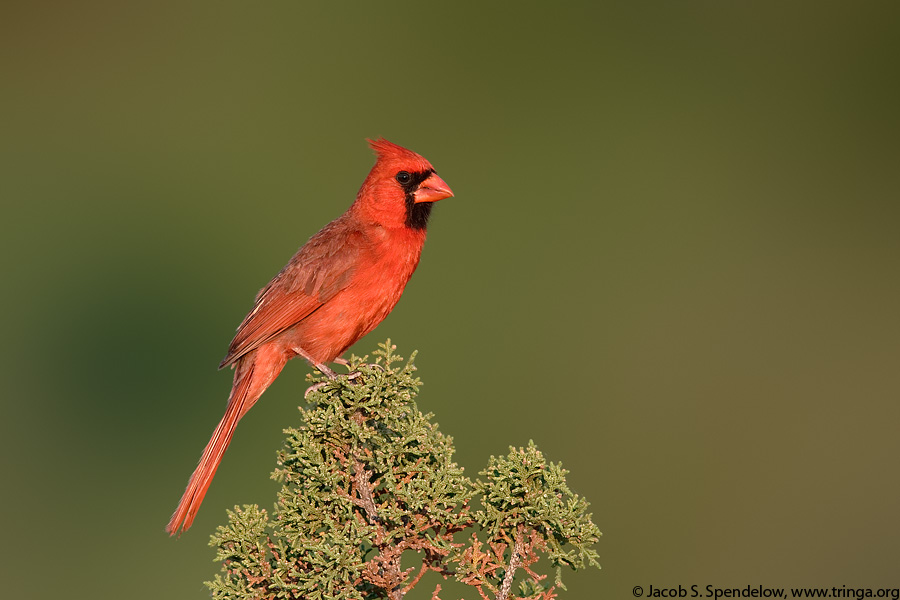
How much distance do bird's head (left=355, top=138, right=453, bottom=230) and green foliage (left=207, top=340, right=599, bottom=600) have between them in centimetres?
157

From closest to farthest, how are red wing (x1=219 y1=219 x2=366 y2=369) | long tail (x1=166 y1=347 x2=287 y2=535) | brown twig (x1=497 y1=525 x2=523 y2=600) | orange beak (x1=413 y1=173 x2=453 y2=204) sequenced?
brown twig (x1=497 y1=525 x2=523 y2=600)
long tail (x1=166 y1=347 x2=287 y2=535)
red wing (x1=219 y1=219 x2=366 y2=369)
orange beak (x1=413 y1=173 x2=453 y2=204)

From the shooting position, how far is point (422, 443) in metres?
2.23

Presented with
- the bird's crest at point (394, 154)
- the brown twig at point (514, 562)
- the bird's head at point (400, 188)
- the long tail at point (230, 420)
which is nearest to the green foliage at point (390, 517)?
the brown twig at point (514, 562)

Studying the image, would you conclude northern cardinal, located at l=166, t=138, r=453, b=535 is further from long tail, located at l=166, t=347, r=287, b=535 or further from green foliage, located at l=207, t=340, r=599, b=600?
green foliage, located at l=207, t=340, r=599, b=600

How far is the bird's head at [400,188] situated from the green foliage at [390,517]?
1.57m

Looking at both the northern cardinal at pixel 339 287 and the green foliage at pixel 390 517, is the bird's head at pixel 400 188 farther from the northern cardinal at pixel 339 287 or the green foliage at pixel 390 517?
the green foliage at pixel 390 517

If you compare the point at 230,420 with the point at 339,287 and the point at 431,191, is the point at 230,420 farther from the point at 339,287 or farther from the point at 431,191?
the point at 431,191

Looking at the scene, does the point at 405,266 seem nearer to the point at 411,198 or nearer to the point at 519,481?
the point at 411,198

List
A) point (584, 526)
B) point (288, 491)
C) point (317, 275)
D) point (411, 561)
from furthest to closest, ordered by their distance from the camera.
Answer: point (411, 561) → point (317, 275) → point (288, 491) → point (584, 526)

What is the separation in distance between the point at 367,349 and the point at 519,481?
3493mm

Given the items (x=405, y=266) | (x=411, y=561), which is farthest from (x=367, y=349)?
(x=405, y=266)

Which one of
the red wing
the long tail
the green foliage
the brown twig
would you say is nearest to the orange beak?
the red wing

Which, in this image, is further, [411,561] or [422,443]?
[411,561]

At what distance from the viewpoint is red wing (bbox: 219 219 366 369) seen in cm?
358
